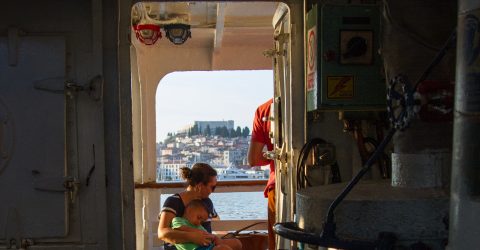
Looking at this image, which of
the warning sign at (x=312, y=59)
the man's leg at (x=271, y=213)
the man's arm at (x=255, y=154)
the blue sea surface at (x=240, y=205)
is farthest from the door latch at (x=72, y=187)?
the blue sea surface at (x=240, y=205)

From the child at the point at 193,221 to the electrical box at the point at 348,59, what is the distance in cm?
201

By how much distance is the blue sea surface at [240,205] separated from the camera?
6.81 meters

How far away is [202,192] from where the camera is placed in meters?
5.22

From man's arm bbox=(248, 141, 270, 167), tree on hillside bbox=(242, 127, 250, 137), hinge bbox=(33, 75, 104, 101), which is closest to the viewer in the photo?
hinge bbox=(33, 75, 104, 101)

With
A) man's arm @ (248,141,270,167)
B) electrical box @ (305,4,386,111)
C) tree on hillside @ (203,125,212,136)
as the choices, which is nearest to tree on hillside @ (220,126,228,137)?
tree on hillside @ (203,125,212,136)

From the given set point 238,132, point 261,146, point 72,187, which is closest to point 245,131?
point 238,132

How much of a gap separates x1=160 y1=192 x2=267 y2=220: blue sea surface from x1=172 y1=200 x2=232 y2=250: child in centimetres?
165

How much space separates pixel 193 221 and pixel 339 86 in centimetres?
216

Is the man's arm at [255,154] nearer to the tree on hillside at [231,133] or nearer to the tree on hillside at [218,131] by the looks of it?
the tree on hillside at [231,133]

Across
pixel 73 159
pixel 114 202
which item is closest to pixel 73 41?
pixel 73 159

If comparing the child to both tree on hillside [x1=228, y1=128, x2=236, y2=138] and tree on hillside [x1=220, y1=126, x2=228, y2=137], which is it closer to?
tree on hillside [x1=228, y1=128, x2=236, y2=138]

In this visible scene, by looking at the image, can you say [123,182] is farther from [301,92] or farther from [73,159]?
[301,92]

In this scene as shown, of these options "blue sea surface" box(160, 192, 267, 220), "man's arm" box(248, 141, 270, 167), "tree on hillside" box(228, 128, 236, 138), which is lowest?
"blue sea surface" box(160, 192, 267, 220)

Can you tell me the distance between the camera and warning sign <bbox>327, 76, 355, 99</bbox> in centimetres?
338
